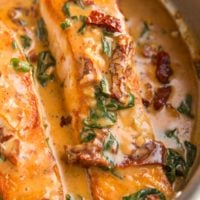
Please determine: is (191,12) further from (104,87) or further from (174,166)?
(174,166)

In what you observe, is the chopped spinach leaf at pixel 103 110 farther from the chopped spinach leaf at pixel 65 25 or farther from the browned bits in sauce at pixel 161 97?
the chopped spinach leaf at pixel 65 25

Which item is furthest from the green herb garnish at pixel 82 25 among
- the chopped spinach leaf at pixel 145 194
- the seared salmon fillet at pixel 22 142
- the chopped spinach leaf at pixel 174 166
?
the chopped spinach leaf at pixel 145 194

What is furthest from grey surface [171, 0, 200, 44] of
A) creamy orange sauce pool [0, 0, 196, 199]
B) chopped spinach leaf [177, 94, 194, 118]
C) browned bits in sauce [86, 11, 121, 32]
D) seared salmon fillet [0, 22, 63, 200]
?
seared salmon fillet [0, 22, 63, 200]

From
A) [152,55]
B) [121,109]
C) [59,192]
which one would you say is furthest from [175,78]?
[59,192]

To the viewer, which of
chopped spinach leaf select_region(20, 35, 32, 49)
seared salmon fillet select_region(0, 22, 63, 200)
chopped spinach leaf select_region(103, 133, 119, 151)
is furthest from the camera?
chopped spinach leaf select_region(20, 35, 32, 49)

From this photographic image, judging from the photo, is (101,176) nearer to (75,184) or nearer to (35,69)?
(75,184)

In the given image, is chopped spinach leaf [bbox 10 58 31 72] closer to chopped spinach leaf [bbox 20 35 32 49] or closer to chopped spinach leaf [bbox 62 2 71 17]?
chopped spinach leaf [bbox 20 35 32 49]
